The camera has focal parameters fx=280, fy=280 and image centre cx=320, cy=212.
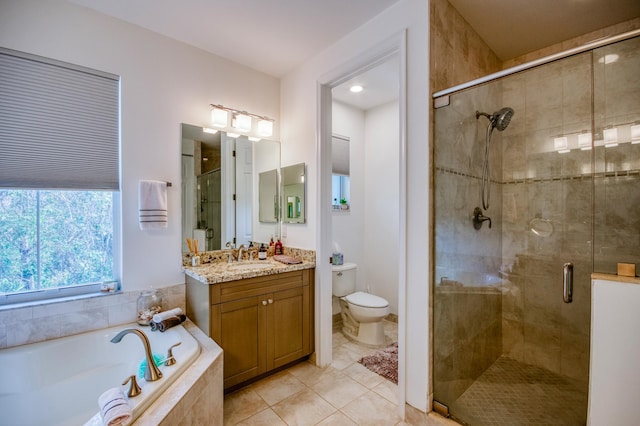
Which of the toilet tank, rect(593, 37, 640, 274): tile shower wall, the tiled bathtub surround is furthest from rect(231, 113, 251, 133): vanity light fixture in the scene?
rect(593, 37, 640, 274): tile shower wall

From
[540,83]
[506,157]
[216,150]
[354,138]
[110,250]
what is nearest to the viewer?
[540,83]

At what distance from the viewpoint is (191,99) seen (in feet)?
7.68

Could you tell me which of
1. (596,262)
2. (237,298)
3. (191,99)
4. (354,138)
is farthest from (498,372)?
(191,99)

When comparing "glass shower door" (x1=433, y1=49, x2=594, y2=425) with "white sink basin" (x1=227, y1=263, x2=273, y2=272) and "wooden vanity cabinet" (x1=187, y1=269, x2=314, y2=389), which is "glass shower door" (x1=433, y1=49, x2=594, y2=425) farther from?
"white sink basin" (x1=227, y1=263, x2=273, y2=272)

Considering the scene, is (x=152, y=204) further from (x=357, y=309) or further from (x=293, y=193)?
(x=357, y=309)

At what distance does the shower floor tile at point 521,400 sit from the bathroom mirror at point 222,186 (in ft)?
6.67

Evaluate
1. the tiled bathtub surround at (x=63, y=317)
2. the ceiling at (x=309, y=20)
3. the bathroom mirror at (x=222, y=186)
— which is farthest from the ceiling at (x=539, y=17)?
the tiled bathtub surround at (x=63, y=317)

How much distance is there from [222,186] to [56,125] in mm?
1147

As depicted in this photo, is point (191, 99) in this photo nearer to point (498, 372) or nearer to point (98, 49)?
point (98, 49)

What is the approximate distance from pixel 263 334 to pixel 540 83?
255 cm

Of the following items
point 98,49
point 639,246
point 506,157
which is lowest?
point 639,246

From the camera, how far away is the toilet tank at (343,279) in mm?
3066

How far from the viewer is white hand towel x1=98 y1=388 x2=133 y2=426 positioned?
1035mm

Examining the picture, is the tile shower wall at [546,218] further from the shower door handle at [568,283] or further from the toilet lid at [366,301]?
the toilet lid at [366,301]
